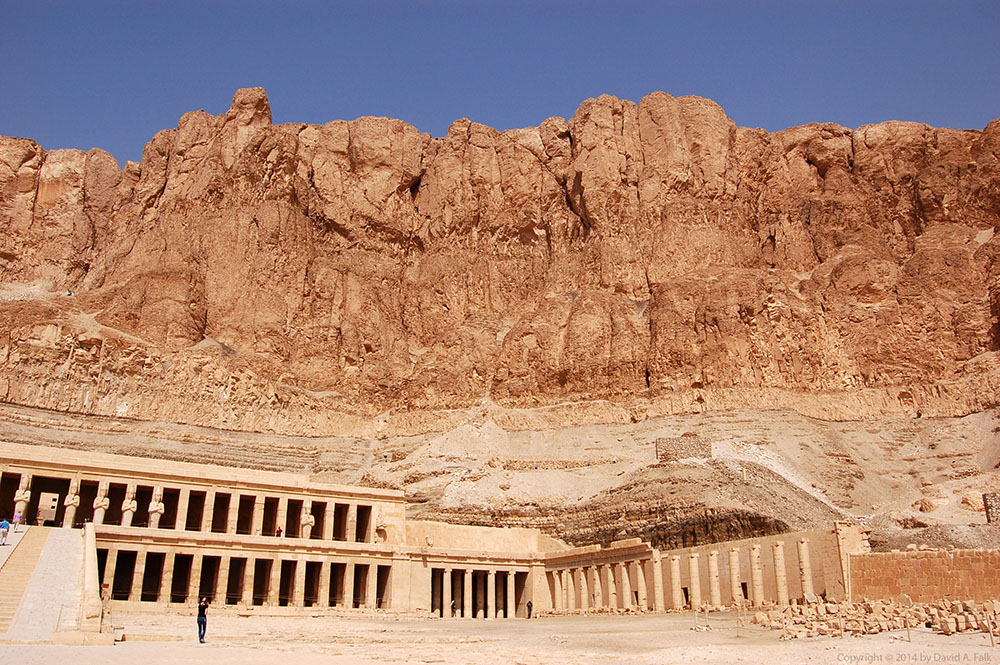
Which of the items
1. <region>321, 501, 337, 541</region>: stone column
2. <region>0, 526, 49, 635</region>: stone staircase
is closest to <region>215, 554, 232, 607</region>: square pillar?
<region>321, 501, 337, 541</region>: stone column

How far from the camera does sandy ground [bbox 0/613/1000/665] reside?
19.4 m

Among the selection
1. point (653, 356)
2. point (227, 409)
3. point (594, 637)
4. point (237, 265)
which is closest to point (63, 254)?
point (237, 265)

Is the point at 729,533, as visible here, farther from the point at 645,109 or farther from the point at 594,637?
the point at 645,109

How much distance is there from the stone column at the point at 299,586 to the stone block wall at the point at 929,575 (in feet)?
81.3

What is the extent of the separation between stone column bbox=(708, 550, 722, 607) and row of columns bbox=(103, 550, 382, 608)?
16.4 meters

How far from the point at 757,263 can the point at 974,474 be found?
1303 inches

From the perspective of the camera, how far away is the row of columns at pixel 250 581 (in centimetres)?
3988

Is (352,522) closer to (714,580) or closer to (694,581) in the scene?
(694,581)

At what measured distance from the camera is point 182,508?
4534 cm

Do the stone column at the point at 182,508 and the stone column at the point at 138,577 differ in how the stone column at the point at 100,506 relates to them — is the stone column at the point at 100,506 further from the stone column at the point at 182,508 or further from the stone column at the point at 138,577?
the stone column at the point at 182,508

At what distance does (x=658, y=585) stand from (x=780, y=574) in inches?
325

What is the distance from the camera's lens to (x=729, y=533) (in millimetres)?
47031

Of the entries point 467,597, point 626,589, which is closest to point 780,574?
point 626,589

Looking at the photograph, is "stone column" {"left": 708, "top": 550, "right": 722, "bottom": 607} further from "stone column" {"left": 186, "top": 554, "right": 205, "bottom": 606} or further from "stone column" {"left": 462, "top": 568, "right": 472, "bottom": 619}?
"stone column" {"left": 186, "top": 554, "right": 205, "bottom": 606}
